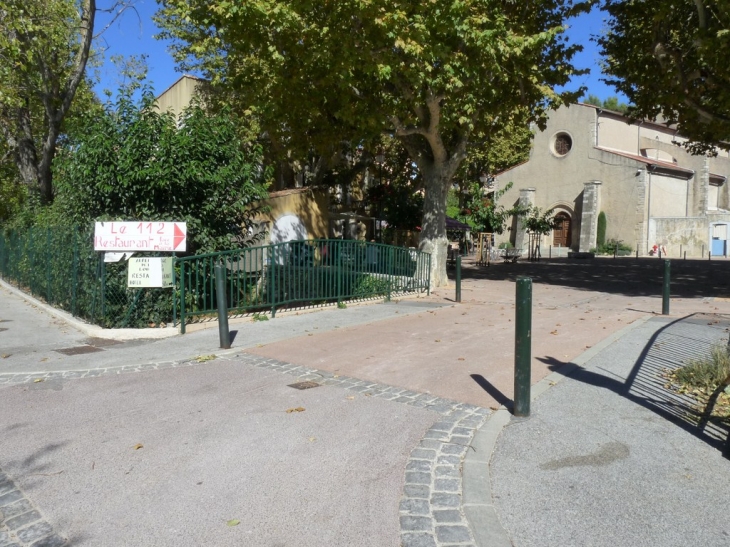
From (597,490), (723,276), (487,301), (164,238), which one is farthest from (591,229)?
(597,490)

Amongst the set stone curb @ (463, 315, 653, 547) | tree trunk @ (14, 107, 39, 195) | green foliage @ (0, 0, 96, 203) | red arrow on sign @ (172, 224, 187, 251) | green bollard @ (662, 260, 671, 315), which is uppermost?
green foliage @ (0, 0, 96, 203)

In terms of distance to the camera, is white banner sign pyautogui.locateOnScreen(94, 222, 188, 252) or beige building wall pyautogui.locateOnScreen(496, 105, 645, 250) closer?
white banner sign pyautogui.locateOnScreen(94, 222, 188, 252)

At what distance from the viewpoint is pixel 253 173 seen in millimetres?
12320

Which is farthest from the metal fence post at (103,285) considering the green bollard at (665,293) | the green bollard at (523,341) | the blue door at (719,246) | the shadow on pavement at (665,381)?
the blue door at (719,246)

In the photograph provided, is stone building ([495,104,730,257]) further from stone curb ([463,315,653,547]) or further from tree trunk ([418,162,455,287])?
stone curb ([463,315,653,547])

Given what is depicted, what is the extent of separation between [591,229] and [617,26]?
26.0m

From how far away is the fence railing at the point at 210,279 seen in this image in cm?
1040

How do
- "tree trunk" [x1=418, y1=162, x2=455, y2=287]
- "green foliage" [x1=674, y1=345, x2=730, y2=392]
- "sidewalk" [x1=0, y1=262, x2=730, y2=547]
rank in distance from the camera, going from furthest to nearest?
"tree trunk" [x1=418, y1=162, x2=455, y2=287]
"green foliage" [x1=674, y1=345, x2=730, y2=392]
"sidewalk" [x1=0, y1=262, x2=730, y2=547]

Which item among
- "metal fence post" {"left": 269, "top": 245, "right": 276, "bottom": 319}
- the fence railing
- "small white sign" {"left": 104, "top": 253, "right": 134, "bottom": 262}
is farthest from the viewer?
"metal fence post" {"left": 269, "top": 245, "right": 276, "bottom": 319}

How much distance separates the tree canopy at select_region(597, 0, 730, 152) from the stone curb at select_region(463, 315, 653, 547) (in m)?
12.5

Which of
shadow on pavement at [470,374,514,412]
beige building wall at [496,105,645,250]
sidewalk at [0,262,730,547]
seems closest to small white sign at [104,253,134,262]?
sidewalk at [0,262,730,547]

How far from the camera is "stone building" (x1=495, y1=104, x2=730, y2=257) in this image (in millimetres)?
42281

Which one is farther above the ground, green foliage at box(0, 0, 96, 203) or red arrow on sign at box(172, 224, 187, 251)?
green foliage at box(0, 0, 96, 203)

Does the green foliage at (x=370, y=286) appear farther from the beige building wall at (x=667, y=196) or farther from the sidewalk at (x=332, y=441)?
the beige building wall at (x=667, y=196)
